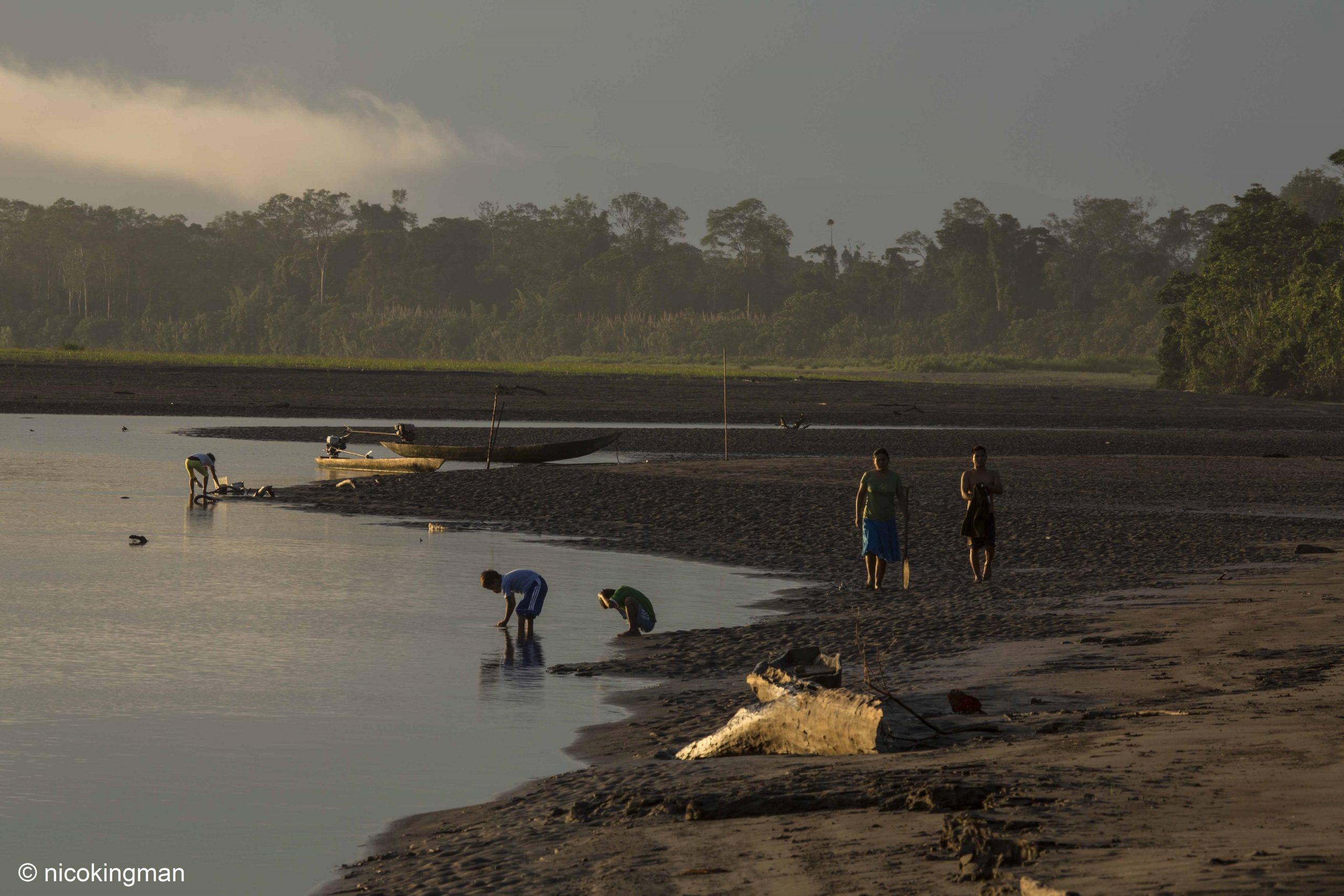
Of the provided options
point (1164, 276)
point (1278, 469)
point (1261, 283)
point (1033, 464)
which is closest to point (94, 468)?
point (1033, 464)

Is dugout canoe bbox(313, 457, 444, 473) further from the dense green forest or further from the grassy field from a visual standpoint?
the dense green forest

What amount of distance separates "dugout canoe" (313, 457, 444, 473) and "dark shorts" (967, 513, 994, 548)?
62.0 ft

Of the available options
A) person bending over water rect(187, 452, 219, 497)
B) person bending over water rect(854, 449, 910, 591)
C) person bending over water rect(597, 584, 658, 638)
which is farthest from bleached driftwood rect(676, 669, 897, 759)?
person bending over water rect(187, 452, 219, 497)

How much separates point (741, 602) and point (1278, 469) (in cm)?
2204

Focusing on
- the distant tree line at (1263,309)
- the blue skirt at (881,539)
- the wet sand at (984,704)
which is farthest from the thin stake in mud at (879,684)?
the distant tree line at (1263,309)

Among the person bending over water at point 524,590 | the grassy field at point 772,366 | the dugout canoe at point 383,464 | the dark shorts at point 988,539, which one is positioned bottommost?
the person bending over water at point 524,590

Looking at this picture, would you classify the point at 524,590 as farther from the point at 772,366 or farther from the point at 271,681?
the point at 772,366

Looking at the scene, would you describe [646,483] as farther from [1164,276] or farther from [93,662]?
[1164,276]

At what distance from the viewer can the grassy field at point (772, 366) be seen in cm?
9719

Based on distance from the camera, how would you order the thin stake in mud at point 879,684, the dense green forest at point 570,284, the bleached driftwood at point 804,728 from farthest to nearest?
the dense green forest at point 570,284 → the thin stake in mud at point 879,684 → the bleached driftwood at point 804,728

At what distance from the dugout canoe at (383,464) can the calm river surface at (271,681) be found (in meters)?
7.86

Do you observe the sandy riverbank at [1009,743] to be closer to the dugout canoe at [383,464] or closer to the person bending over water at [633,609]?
the person bending over water at [633,609]

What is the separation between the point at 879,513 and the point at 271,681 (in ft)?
22.9

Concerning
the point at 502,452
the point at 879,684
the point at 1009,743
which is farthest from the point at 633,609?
the point at 502,452
